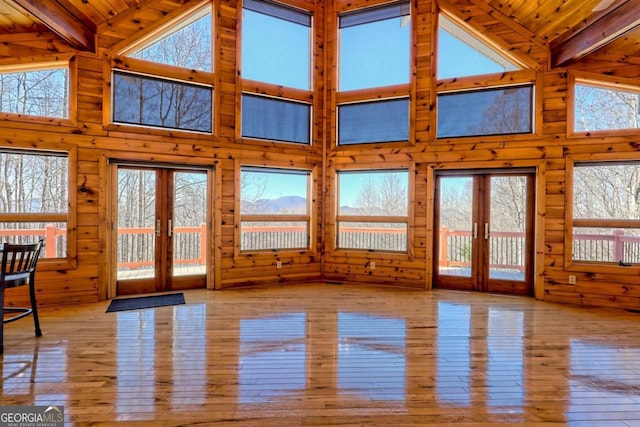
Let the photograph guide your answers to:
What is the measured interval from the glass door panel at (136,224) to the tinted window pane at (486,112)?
4541mm

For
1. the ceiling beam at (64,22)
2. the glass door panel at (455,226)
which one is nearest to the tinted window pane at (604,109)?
the glass door panel at (455,226)

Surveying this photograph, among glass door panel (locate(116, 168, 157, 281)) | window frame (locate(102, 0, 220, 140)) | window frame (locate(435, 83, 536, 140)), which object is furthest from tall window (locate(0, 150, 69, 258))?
window frame (locate(435, 83, 536, 140))

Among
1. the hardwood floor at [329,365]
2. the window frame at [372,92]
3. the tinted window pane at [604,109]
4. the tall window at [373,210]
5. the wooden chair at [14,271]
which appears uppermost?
the window frame at [372,92]

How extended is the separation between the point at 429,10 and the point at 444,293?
438cm

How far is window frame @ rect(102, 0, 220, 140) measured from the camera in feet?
15.9

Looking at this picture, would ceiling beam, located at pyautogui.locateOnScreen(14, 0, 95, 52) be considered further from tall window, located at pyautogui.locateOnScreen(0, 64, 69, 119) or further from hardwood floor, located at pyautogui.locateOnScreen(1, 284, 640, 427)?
hardwood floor, located at pyautogui.locateOnScreen(1, 284, 640, 427)

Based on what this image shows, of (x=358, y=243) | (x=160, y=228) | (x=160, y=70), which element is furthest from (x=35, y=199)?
(x=358, y=243)

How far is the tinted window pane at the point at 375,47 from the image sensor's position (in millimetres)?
5812

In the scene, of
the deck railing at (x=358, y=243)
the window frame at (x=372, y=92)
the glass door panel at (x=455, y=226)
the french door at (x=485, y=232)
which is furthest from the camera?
the window frame at (x=372, y=92)

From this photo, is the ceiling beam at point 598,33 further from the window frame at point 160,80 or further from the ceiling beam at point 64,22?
the ceiling beam at point 64,22

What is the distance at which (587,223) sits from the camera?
15.9 ft

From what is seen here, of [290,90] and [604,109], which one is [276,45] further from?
[604,109]

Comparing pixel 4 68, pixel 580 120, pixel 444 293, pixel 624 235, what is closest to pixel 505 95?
pixel 580 120

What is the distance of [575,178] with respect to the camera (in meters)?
4.91
